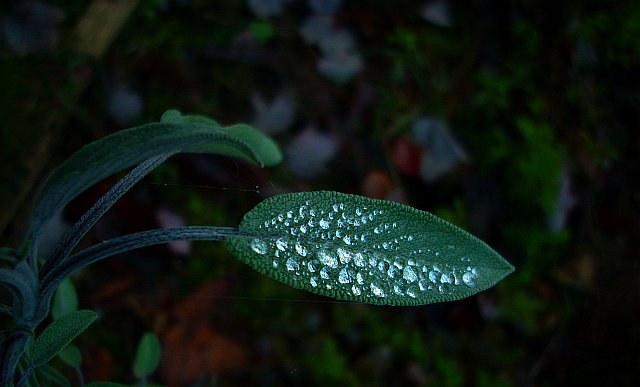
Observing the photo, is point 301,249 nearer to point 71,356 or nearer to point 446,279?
point 446,279

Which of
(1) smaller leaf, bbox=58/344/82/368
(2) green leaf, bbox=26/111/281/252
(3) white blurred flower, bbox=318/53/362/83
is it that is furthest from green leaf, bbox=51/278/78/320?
(3) white blurred flower, bbox=318/53/362/83

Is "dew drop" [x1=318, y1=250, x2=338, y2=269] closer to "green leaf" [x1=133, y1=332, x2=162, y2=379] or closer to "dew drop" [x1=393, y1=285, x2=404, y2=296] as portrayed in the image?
"dew drop" [x1=393, y1=285, x2=404, y2=296]

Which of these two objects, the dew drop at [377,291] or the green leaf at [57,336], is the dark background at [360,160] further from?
the dew drop at [377,291]

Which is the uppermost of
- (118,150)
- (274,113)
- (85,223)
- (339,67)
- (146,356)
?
(118,150)

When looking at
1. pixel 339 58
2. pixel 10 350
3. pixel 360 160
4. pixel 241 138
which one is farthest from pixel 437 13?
pixel 10 350

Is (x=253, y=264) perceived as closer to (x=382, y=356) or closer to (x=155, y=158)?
(x=155, y=158)

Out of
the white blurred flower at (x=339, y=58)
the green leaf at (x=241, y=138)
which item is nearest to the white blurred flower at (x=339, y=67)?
the white blurred flower at (x=339, y=58)
